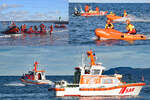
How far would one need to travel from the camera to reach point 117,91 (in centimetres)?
6125

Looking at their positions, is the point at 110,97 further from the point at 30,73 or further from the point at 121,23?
the point at 30,73

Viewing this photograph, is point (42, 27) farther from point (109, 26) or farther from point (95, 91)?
point (95, 91)

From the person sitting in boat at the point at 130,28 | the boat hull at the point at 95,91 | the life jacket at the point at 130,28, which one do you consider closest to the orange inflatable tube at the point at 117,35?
the person sitting in boat at the point at 130,28

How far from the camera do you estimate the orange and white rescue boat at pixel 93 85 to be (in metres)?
60.7

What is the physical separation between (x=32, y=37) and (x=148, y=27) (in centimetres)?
1484

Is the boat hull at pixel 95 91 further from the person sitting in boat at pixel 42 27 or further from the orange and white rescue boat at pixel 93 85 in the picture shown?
the person sitting in boat at pixel 42 27

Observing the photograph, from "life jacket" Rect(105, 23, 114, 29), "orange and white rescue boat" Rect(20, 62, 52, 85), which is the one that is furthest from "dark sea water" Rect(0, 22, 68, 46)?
"orange and white rescue boat" Rect(20, 62, 52, 85)

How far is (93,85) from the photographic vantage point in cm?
6084

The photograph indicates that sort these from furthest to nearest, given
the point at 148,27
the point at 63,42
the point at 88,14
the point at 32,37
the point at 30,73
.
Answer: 1. the point at 30,73
2. the point at 88,14
3. the point at 148,27
4. the point at 32,37
5. the point at 63,42

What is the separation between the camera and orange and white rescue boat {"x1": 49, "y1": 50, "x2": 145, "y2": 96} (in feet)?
199

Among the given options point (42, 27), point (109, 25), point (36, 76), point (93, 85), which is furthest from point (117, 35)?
point (36, 76)

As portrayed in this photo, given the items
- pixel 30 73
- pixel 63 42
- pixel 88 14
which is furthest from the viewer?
pixel 30 73

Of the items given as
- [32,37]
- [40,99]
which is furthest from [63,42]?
[40,99]

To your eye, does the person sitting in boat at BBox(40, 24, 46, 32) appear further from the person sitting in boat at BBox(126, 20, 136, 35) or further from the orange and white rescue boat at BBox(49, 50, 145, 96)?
the person sitting in boat at BBox(126, 20, 136, 35)
